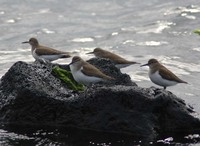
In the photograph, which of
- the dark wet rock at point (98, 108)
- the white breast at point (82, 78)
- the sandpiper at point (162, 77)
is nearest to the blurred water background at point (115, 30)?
the sandpiper at point (162, 77)

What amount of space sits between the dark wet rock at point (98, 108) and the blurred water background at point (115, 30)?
533 centimetres

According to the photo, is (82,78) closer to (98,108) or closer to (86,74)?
(86,74)

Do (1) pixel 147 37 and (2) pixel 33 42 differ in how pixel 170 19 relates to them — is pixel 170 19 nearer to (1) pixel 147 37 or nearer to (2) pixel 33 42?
(1) pixel 147 37

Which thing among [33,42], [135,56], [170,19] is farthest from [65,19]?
[33,42]

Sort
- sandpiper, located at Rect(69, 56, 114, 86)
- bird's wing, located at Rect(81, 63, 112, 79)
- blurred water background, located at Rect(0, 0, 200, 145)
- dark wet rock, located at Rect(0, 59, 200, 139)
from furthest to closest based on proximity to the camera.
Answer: blurred water background, located at Rect(0, 0, 200, 145) → sandpiper, located at Rect(69, 56, 114, 86) → bird's wing, located at Rect(81, 63, 112, 79) → dark wet rock, located at Rect(0, 59, 200, 139)

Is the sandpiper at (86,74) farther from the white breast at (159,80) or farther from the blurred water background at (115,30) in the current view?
the blurred water background at (115,30)

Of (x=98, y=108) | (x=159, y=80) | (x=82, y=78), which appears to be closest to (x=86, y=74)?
(x=82, y=78)

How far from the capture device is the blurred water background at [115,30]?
22.8 metres

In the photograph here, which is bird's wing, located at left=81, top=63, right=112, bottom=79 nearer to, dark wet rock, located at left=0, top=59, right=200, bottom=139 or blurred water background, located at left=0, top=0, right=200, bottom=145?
dark wet rock, located at left=0, top=59, right=200, bottom=139

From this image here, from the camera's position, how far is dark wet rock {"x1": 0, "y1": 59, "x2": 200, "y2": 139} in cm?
1204

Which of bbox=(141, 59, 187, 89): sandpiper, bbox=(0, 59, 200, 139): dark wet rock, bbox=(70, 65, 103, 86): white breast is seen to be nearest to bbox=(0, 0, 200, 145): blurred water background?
bbox=(141, 59, 187, 89): sandpiper

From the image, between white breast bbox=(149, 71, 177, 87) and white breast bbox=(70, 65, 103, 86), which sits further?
white breast bbox=(149, 71, 177, 87)

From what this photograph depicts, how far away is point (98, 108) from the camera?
1205cm

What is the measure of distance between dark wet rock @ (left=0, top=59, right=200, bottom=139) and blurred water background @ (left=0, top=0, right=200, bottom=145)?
5326mm
